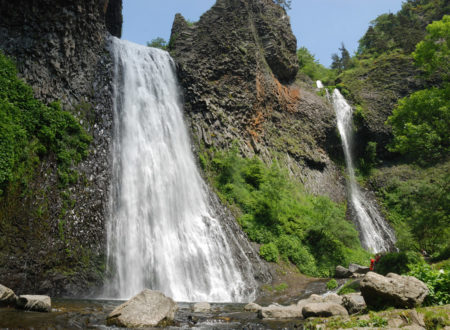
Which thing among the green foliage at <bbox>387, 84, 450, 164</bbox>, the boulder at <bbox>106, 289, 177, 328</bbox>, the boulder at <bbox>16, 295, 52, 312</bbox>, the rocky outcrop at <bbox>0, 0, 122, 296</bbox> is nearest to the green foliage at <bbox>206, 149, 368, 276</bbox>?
the green foliage at <bbox>387, 84, 450, 164</bbox>

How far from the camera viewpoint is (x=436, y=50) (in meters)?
14.3

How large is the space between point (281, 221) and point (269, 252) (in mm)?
2668

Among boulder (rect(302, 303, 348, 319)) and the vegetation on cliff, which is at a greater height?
the vegetation on cliff

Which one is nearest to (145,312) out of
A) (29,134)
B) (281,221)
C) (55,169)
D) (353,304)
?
(353,304)

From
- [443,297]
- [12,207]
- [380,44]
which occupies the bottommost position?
[443,297]

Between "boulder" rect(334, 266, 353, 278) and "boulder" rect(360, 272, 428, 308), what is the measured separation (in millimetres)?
10154

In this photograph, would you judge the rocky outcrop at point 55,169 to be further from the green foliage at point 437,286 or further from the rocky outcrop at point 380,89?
the rocky outcrop at point 380,89

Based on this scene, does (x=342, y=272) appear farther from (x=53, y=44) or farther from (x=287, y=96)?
(x=287, y=96)

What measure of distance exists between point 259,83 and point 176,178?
1277 centimetres

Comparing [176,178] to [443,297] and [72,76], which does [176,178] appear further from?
[443,297]

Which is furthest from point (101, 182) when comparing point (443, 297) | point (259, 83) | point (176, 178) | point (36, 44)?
point (259, 83)

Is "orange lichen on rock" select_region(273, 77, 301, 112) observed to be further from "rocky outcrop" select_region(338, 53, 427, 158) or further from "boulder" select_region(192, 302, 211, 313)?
"boulder" select_region(192, 302, 211, 313)

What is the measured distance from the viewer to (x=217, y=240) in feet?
47.0

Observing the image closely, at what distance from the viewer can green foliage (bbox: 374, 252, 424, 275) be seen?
11046 millimetres
